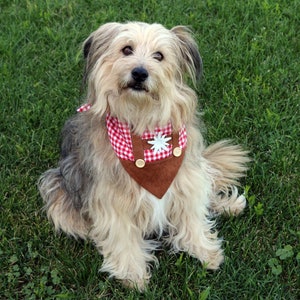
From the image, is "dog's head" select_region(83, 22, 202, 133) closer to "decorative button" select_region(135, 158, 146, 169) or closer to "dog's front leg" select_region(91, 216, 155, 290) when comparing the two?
"decorative button" select_region(135, 158, 146, 169)

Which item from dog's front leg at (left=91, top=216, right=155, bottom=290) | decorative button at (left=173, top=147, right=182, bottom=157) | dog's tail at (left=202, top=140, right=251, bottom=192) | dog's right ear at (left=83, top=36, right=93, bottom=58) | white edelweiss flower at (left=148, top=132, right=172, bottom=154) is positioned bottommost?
dog's front leg at (left=91, top=216, right=155, bottom=290)

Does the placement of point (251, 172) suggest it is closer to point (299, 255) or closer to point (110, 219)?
point (299, 255)

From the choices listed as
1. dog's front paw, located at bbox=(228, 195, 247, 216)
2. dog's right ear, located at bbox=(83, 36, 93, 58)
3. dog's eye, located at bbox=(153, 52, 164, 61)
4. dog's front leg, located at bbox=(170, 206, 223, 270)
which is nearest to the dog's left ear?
dog's eye, located at bbox=(153, 52, 164, 61)

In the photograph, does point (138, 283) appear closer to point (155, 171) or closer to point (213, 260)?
point (213, 260)

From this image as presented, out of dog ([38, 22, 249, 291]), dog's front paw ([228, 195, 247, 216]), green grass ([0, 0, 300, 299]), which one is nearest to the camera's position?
dog ([38, 22, 249, 291])

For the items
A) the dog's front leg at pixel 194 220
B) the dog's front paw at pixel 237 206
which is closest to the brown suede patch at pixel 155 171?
the dog's front leg at pixel 194 220

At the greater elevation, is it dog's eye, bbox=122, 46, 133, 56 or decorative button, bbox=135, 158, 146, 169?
Answer: dog's eye, bbox=122, 46, 133, 56

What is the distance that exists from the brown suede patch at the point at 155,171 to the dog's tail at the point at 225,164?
741 mm

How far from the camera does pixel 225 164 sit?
141 inches

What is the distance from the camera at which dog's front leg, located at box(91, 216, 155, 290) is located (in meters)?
3.06

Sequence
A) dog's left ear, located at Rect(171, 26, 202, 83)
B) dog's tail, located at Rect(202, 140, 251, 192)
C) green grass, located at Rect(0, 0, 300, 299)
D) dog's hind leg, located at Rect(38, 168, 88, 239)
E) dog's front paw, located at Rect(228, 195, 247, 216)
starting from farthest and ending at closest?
dog's tail, located at Rect(202, 140, 251, 192)
dog's front paw, located at Rect(228, 195, 247, 216)
dog's hind leg, located at Rect(38, 168, 88, 239)
green grass, located at Rect(0, 0, 300, 299)
dog's left ear, located at Rect(171, 26, 202, 83)

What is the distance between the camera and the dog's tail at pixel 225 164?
11.7ft

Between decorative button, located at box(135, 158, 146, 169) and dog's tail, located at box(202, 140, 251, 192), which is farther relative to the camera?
dog's tail, located at box(202, 140, 251, 192)

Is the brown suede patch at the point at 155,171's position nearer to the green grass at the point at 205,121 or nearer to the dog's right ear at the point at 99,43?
the dog's right ear at the point at 99,43
